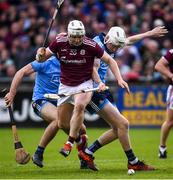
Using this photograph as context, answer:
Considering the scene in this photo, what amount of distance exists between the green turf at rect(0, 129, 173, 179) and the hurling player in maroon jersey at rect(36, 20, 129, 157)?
639 millimetres

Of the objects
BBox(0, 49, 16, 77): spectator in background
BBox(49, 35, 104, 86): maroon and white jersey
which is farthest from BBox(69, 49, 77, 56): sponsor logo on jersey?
BBox(0, 49, 16, 77): spectator in background

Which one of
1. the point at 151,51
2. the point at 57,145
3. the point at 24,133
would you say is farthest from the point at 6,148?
the point at 151,51

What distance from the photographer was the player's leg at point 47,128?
12.7 metres

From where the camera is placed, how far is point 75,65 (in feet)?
39.1

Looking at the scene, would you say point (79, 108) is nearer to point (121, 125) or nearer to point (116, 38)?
point (121, 125)

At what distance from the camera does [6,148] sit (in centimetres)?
1639

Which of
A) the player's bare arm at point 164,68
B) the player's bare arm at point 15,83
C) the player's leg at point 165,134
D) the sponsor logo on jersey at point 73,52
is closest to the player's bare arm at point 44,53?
the sponsor logo on jersey at point 73,52

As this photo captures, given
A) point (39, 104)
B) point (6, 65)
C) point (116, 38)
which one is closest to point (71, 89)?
point (116, 38)

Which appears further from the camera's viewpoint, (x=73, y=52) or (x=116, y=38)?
(x=116, y=38)

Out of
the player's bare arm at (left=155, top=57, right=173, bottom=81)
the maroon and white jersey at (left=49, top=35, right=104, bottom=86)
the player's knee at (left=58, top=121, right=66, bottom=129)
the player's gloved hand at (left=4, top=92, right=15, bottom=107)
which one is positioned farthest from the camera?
the player's bare arm at (left=155, top=57, right=173, bottom=81)

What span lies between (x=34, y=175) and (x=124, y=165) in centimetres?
194

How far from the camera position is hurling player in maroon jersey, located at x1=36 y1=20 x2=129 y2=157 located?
11.7 m

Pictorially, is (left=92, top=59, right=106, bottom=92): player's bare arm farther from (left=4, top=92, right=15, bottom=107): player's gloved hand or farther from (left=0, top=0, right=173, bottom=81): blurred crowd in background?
(left=0, top=0, right=173, bottom=81): blurred crowd in background

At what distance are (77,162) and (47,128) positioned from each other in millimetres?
1179
